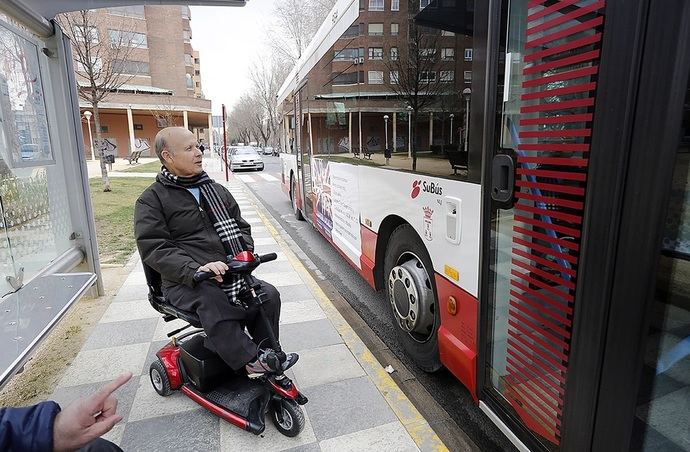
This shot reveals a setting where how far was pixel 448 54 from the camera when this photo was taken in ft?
7.49

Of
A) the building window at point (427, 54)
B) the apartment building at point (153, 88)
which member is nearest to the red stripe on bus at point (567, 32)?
the building window at point (427, 54)

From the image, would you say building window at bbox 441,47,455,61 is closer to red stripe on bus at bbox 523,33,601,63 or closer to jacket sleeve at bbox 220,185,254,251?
red stripe on bus at bbox 523,33,601,63

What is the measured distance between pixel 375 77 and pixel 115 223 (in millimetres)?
6891

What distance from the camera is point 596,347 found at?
1.38m

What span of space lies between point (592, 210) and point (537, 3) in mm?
840

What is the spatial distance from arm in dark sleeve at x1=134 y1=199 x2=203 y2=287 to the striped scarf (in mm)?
210

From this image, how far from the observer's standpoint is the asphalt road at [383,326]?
2539 mm

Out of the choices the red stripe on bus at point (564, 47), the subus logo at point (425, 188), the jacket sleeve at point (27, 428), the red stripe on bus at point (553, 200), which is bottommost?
the jacket sleeve at point (27, 428)

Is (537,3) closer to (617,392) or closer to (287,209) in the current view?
(617,392)

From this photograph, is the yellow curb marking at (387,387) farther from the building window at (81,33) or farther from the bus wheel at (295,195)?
the building window at (81,33)

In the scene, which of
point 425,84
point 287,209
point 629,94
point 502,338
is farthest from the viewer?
point 287,209

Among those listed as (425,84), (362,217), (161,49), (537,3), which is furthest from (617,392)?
(161,49)

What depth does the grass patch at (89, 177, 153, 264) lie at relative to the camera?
20.5 feet

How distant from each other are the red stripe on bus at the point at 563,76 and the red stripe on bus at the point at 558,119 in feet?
0.42
